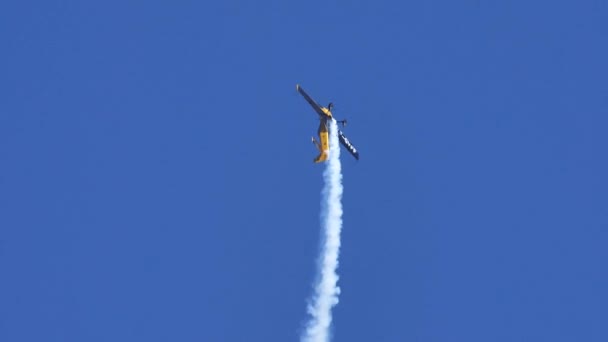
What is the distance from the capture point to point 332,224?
99.7 metres

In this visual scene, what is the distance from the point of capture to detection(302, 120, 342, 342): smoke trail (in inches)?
3718

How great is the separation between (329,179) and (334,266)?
5.71 m

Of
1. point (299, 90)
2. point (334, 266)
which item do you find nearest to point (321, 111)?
point (299, 90)

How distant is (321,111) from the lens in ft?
321

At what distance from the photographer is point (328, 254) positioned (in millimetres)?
98062

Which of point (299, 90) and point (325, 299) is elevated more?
point (299, 90)

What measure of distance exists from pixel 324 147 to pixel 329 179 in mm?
3242

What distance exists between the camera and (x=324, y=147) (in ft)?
322

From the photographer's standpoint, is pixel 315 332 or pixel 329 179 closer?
pixel 315 332

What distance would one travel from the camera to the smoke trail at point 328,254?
94.4 meters

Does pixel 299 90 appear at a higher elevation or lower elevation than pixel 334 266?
higher

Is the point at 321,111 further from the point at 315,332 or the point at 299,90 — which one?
the point at 315,332

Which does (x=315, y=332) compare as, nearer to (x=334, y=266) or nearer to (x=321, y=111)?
(x=334, y=266)

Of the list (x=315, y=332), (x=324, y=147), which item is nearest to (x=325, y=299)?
(x=315, y=332)
